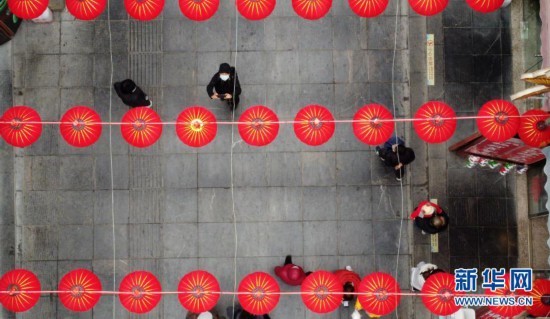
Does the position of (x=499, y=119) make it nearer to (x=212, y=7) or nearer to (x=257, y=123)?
(x=257, y=123)

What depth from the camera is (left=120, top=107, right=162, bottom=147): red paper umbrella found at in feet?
24.0

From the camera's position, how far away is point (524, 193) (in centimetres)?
1009

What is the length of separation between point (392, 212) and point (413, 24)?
3.72 meters

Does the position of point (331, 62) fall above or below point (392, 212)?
above

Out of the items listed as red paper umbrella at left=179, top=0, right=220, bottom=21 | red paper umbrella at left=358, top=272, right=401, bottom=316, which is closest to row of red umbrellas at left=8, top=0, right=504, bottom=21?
red paper umbrella at left=179, top=0, right=220, bottom=21

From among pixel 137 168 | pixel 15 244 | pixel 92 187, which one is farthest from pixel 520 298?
pixel 15 244

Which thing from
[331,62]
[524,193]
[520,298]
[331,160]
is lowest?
[520,298]

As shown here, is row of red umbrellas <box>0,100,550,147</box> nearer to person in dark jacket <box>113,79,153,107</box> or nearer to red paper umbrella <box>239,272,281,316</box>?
person in dark jacket <box>113,79,153,107</box>

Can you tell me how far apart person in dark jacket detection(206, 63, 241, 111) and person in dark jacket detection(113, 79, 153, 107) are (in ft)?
4.04

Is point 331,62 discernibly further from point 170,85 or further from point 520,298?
point 520,298

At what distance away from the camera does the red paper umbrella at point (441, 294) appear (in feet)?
24.2

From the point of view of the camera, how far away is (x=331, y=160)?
32.8ft

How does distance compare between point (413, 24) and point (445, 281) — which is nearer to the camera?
point (445, 281)

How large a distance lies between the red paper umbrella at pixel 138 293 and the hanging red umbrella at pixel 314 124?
10.1 feet
